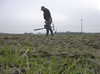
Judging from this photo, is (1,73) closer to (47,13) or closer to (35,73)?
(35,73)

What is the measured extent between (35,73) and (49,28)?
18.4 ft

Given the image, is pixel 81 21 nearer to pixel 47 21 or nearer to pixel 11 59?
pixel 47 21

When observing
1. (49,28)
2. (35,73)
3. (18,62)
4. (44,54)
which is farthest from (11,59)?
(49,28)

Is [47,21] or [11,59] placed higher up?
[47,21]

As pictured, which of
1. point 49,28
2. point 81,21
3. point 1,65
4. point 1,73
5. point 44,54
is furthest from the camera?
point 81,21

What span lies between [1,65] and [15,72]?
0.23 m

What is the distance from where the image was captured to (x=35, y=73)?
77cm

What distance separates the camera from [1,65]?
3.02ft

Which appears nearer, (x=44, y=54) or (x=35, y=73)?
(x=35, y=73)

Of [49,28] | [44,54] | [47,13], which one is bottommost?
[44,54]

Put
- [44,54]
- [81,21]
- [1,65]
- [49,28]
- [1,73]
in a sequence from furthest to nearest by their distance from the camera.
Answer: [81,21], [49,28], [44,54], [1,65], [1,73]

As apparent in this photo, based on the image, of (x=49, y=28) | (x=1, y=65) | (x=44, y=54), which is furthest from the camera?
(x=49, y=28)

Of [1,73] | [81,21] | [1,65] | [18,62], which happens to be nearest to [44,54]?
[18,62]

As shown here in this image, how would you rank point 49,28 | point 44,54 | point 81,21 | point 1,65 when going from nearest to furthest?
point 1,65, point 44,54, point 49,28, point 81,21
